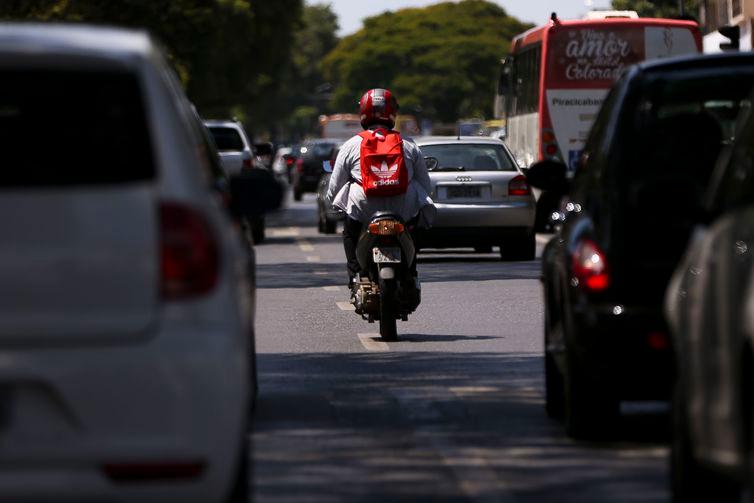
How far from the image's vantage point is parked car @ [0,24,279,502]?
608 centimetres

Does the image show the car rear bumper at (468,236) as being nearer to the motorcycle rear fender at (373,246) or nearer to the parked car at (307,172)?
the motorcycle rear fender at (373,246)

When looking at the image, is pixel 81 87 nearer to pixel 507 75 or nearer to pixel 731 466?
pixel 731 466

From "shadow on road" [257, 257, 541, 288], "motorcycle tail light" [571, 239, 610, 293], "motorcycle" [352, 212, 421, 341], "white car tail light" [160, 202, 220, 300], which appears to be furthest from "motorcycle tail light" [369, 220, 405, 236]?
"white car tail light" [160, 202, 220, 300]

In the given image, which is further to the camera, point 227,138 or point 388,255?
point 227,138

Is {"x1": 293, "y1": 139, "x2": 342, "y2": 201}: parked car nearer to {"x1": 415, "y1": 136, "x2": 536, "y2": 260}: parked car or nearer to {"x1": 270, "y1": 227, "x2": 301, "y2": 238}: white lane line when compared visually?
{"x1": 270, "y1": 227, "x2": 301, "y2": 238}: white lane line

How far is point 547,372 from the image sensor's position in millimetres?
10445

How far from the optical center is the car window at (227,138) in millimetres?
31641

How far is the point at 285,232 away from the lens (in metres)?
37.2

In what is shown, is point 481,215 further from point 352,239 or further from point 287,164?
point 287,164

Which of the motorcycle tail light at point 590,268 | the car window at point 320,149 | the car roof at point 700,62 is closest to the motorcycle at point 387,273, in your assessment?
the car roof at point 700,62

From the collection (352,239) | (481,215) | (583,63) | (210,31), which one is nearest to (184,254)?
(352,239)

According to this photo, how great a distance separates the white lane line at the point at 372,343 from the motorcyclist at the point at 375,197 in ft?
1.98

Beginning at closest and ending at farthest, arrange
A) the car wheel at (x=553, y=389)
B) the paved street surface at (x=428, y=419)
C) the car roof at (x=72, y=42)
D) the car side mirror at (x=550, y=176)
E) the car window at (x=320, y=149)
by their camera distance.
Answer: the car roof at (x=72, y=42) < the paved street surface at (x=428, y=419) < the car wheel at (x=553, y=389) < the car side mirror at (x=550, y=176) < the car window at (x=320, y=149)

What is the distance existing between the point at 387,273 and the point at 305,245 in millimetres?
17204
